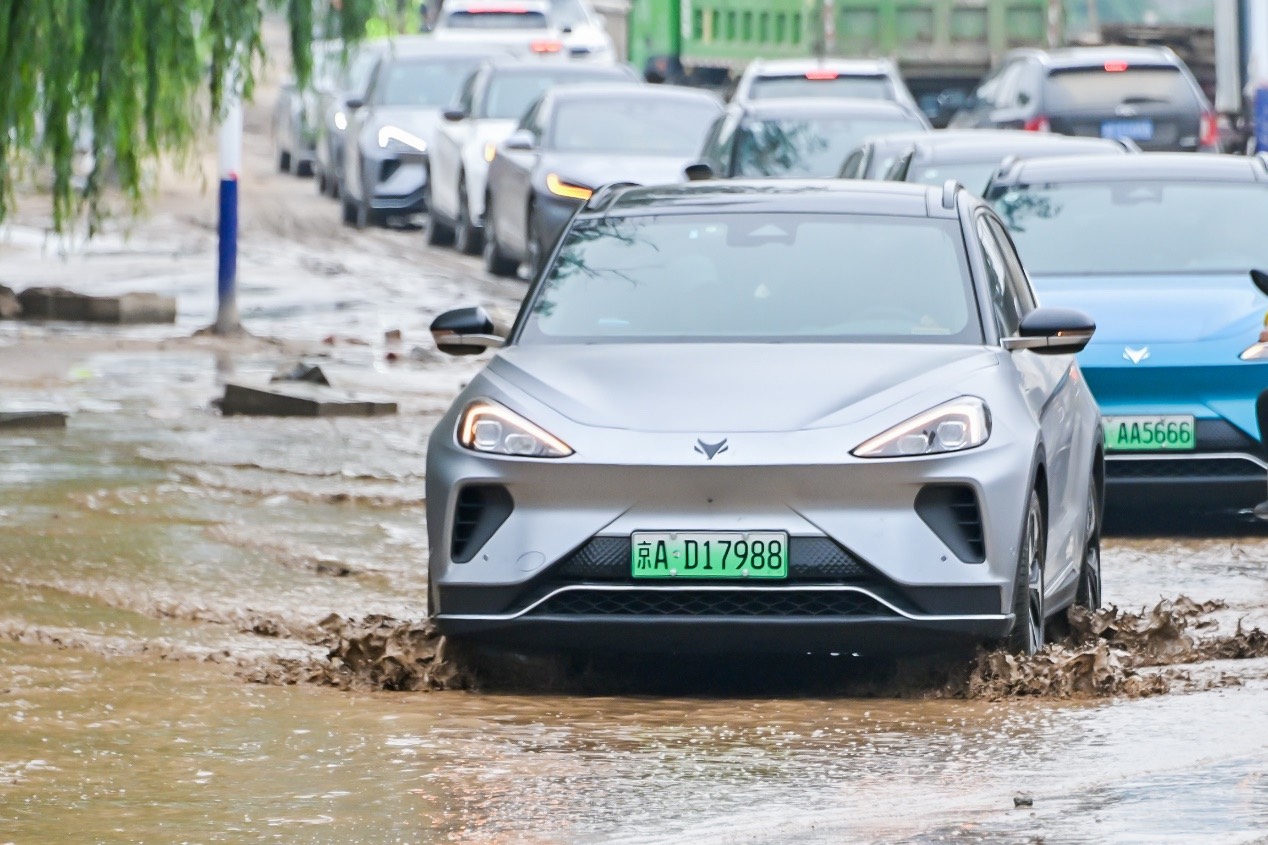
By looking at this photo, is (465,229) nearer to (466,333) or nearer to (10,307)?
(10,307)

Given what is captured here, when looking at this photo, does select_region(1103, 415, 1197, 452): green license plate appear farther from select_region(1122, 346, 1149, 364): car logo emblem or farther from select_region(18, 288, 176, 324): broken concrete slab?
select_region(18, 288, 176, 324): broken concrete slab

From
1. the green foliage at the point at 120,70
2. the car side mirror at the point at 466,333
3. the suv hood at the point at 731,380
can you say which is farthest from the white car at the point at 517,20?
the suv hood at the point at 731,380

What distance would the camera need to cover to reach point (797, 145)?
767 inches

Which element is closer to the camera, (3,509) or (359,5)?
(3,509)

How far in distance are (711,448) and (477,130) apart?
701 inches

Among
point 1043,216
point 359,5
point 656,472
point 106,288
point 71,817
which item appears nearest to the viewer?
point 71,817

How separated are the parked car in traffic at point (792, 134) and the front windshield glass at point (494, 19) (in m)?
17.7

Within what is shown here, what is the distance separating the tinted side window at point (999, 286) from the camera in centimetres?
813

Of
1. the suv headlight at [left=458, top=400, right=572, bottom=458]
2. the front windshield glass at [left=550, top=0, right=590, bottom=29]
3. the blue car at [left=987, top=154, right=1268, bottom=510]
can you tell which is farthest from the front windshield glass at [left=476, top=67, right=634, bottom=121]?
the suv headlight at [left=458, top=400, right=572, bottom=458]

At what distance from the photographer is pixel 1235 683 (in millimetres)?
7355

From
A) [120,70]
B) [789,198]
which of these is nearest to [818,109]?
[120,70]

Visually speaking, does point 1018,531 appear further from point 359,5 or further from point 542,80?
point 542,80

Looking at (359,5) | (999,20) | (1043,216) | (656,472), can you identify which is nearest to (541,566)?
(656,472)

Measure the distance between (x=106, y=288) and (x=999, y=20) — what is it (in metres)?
15.4
